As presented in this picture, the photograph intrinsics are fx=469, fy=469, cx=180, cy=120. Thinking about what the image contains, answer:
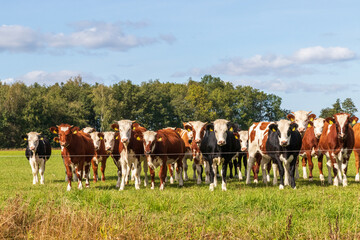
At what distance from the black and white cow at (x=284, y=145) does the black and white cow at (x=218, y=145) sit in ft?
4.20

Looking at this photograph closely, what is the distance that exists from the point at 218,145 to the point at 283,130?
2153mm

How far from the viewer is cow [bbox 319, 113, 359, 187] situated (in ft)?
50.7

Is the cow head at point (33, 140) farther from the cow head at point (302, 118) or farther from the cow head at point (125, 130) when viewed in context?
the cow head at point (302, 118)

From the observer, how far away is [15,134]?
7931cm

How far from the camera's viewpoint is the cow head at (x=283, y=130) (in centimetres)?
1495

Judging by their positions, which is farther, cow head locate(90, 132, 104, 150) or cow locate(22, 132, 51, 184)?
cow head locate(90, 132, 104, 150)

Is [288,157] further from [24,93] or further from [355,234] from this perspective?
[24,93]

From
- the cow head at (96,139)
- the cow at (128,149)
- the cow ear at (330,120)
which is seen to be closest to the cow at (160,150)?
the cow at (128,149)

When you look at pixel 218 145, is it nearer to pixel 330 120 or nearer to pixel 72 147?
pixel 330 120

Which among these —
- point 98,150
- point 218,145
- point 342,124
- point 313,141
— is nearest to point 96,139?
point 98,150

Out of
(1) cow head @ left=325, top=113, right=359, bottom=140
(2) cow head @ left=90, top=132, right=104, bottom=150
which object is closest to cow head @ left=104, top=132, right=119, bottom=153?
(2) cow head @ left=90, top=132, right=104, bottom=150

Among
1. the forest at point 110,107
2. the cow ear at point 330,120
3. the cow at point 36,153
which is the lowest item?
the cow at point 36,153

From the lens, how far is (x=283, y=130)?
15.2m

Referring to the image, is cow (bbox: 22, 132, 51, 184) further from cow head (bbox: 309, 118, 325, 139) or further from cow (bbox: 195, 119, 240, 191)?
cow head (bbox: 309, 118, 325, 139)
